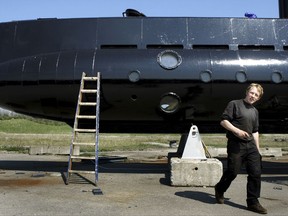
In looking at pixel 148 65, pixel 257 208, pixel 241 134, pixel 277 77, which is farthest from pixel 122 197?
pixel 277 77

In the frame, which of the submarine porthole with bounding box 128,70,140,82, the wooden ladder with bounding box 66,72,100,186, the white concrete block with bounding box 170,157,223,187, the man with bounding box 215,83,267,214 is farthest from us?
the submarine porthole with bounding box 128,70,140,82

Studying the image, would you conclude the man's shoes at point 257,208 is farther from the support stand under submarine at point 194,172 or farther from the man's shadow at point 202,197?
the support stand under submarine at point 194,172

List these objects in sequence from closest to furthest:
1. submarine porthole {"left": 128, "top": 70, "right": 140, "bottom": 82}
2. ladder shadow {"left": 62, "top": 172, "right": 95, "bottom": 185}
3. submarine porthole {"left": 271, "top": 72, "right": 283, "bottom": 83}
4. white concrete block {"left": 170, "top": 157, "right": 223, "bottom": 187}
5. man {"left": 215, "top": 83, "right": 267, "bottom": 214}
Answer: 1. man {"left": 215, "top": 83, "right": 267, "bottom": 214}
2. white concrete block {"left": 170, "top": 157, "right": 223, "bottom": 187}
3. ladder shadow {"left": 62, "top": 172, "right": 95, "bottom": 185}
4. submarine porthole {"left": 128, "top": 70, "right": 140, "bottom": 82}
5. submarine porthole {"left": 271, "top": 72, "right": 283, "bottom": 83}

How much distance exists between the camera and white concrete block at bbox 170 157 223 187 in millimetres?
6777

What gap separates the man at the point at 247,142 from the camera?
190 inches

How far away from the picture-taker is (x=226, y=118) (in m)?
4.98

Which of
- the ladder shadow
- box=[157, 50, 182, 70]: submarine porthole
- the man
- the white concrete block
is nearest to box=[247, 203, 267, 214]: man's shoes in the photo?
the man

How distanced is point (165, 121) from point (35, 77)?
304cm

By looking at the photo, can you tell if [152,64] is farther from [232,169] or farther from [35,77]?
[232,169]

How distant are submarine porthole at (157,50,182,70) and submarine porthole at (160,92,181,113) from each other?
59 centimetres

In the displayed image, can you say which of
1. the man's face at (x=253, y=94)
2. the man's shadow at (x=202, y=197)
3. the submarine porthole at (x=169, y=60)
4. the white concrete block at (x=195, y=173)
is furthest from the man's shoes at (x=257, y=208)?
the submarine porthole at (x=169, y=60)

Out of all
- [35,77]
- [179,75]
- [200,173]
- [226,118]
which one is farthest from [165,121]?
[226,118]

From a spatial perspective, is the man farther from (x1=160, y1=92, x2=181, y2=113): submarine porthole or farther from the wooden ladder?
(x1=160, y1=92, x2=181, y2=113): submarine porthole

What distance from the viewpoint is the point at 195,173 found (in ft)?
22.3
